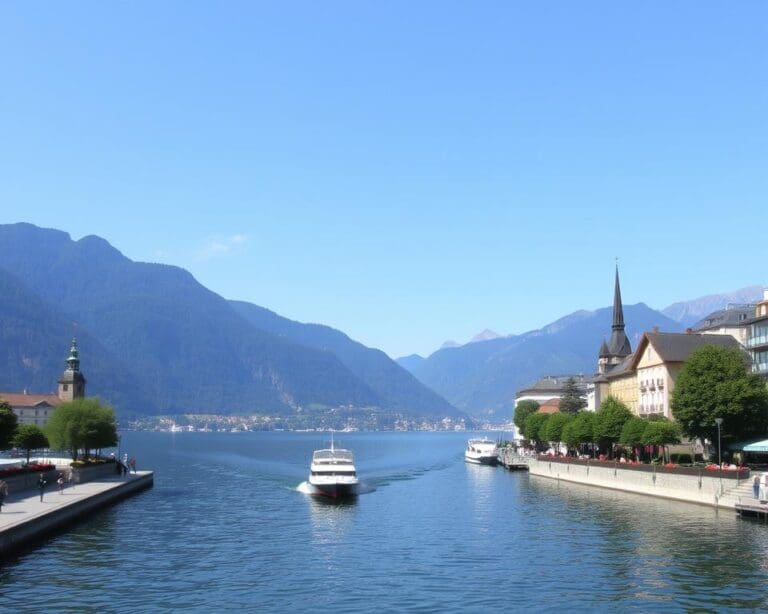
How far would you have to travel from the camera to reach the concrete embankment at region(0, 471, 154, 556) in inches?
2211

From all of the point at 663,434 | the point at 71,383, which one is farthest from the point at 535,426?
the point at 71,383

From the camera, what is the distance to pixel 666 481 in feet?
285

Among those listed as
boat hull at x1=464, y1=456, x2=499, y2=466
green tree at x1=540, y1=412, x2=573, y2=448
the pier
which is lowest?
boat hull at x1=464, y1=456, x2=499, y2=466

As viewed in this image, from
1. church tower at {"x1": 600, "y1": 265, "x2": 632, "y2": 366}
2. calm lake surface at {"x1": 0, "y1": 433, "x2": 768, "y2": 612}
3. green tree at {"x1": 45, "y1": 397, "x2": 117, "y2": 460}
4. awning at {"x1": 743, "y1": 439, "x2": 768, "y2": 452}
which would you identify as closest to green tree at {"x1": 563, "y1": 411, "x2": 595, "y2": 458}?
calm lake surface at {"x1": 0, "y1": 433, "x2": 768, "y2": 612}

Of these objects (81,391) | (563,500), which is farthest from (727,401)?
(81,391)

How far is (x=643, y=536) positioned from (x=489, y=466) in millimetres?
109340

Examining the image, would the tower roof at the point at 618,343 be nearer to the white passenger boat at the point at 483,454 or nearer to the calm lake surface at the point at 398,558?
the white passenger boat at the point at 483,454

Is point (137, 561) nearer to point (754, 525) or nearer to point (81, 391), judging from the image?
point (754, 525)

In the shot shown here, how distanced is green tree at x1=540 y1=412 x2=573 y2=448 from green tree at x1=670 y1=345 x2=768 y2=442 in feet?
159

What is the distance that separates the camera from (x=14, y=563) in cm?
5234

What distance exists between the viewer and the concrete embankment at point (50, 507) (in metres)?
56.2

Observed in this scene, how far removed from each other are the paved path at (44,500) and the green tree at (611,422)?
209ft

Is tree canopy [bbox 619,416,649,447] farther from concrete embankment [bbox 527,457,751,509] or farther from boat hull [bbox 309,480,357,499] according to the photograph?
boat hull [bbox 309,480,357,499]

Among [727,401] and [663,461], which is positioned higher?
[727,401]
